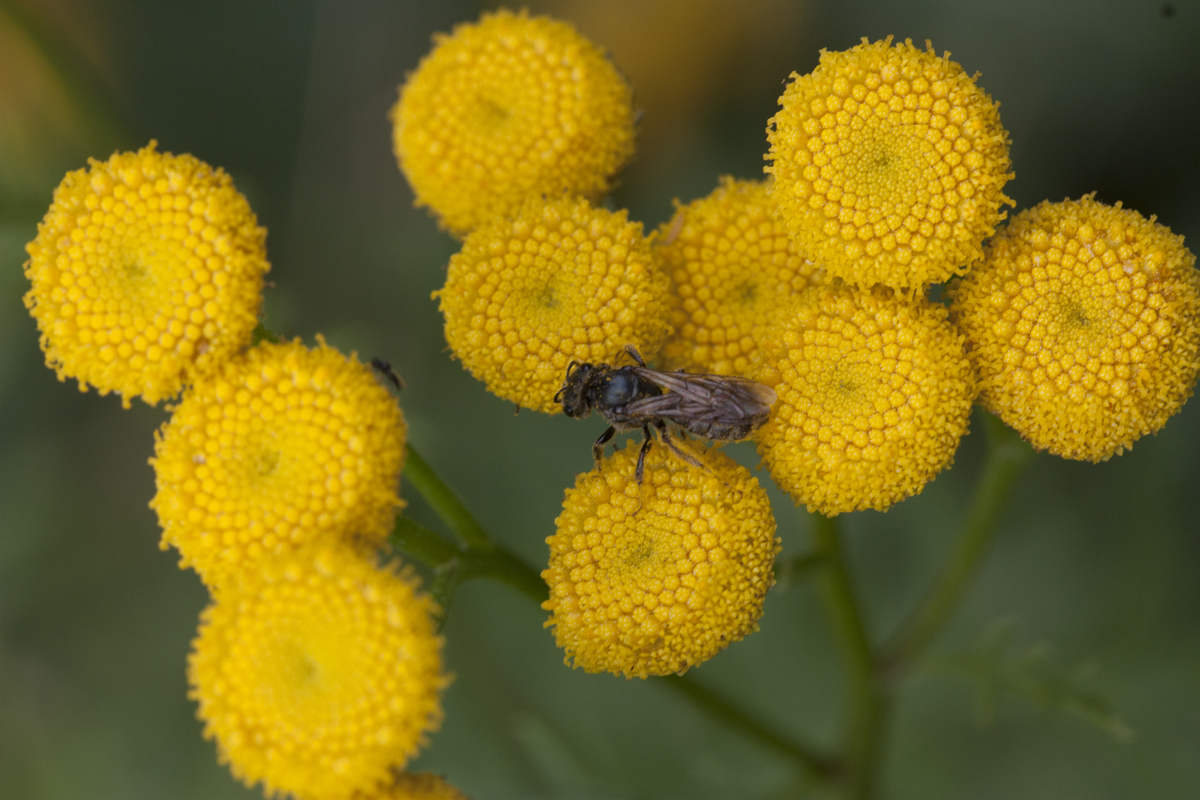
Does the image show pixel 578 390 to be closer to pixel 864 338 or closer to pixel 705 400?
pixel 705 400

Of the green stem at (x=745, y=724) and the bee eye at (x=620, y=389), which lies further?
the green stem at (x=745, y=724)

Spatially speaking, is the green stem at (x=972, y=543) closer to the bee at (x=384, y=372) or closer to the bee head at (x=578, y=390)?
the bee head at (x=578, y=390)

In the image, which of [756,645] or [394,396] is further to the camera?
[756,645]

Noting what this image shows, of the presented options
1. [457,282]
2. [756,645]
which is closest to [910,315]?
[457,282]

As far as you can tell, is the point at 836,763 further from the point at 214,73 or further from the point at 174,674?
the point at 214,73

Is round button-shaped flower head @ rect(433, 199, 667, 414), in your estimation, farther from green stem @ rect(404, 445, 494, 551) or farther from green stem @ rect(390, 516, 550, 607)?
A: green stem @ rect(390, 516, 550, 607)

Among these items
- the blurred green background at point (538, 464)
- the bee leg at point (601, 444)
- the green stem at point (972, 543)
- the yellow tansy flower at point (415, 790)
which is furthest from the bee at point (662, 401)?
the blurred green background at point (538, 464)

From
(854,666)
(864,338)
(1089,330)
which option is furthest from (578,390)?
(854,666)

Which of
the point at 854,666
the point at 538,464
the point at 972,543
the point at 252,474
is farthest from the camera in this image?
the point at 538,464
